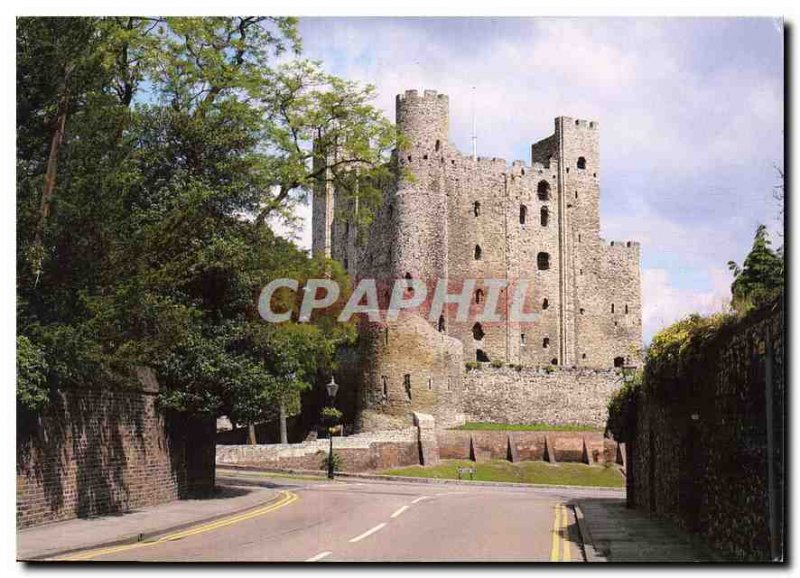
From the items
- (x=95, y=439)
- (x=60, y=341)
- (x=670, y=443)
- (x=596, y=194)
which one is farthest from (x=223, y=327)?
(x=596, y=194)

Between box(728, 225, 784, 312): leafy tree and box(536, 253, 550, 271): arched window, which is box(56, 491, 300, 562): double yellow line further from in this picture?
box(536, 253, 550, 271): arched window

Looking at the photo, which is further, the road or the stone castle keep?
the stone castle keep

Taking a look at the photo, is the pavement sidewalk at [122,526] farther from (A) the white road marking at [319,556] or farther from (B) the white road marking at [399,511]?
(A) the white road marking at [319,556]

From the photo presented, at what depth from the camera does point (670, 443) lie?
1817cm

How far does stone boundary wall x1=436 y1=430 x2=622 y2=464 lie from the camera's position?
4975 cm

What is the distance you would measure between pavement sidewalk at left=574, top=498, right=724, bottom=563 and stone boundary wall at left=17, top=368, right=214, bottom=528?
764 centimetres

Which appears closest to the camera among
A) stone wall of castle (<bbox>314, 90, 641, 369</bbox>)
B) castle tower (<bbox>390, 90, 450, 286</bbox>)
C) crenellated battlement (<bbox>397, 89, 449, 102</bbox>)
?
crenellated battlement (<bbox>397, 89, 449, 102</bbox>)

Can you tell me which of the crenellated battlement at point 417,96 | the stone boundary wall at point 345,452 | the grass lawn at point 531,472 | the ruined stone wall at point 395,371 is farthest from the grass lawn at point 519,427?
the crenellated battlement at point 417,96

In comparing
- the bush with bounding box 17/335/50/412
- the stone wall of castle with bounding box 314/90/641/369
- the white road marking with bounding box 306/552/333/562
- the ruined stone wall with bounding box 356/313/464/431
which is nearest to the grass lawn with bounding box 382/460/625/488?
the ruined stone wall with bounding box 356/313/464/431

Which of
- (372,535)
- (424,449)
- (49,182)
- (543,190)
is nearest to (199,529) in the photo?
(372,535)

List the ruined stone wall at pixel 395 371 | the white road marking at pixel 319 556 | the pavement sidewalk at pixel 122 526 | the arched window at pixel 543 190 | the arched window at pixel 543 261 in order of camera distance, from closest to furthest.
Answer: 1. the white road marking at pixel 319 556
2. the pavement sidewalk at pixel 122 526
3. the ruined stone wall at pixel 395 371
4. the arched window at pixel 543 261
5. the arched window at pixel 543 190

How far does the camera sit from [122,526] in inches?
657

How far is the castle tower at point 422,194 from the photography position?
56938mm

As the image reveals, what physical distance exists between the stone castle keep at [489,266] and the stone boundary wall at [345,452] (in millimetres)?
3275
